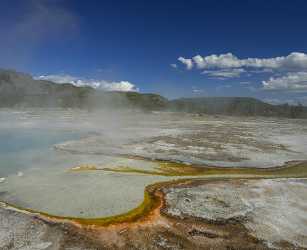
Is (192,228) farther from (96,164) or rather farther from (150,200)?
(96,164)

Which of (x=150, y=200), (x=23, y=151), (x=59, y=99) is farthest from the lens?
(x=59, y=99)

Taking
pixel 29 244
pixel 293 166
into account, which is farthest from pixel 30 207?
pixel 293 166

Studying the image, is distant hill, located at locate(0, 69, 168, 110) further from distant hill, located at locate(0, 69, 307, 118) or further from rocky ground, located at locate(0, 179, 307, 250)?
rocky ground, located at locate(0, 179, 307, 250)

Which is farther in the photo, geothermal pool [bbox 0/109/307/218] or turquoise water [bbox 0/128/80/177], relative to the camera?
turquoise water [bbox 0/128/80/177]

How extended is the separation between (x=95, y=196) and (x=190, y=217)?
366 cm

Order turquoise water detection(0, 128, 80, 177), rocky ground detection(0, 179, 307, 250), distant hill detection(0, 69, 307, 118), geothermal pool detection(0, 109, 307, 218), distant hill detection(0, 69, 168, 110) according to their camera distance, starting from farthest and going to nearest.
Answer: distant hill detection(0, 69, 307, 118) < distant hill detection(0, 69, 168, 110) < turquoise water detection(0, 128, 80, 177) < geothermal pool detection(0, 109, 307, 218) < rocky ground detection(0, 179, 307, 250)

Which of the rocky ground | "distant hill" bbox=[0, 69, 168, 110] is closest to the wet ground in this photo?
the rocky ground

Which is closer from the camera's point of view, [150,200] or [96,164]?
[150,200]

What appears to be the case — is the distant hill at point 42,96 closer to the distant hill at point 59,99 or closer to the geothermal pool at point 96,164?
the distant hill at point 59,99

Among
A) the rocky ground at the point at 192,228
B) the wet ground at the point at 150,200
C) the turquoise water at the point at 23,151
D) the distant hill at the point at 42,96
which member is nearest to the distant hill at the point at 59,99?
the distant hill at the point at 42,96

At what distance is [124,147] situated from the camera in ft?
68.5

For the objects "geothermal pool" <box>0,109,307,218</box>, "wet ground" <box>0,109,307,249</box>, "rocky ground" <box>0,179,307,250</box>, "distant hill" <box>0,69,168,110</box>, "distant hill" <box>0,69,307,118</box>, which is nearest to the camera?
"rocky ground" <box>0,179,307,250</box>

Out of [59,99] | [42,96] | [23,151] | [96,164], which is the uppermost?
[42,96]

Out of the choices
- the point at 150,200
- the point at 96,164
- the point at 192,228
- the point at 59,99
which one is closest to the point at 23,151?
the point at 96,164
